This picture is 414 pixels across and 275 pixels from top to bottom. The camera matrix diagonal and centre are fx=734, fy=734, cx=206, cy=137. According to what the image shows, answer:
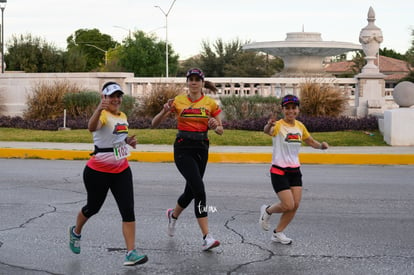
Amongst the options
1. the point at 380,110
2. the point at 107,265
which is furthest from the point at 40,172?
the point at 380,110

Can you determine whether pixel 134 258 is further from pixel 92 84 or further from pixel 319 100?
pixel 92 84

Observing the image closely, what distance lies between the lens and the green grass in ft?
59.2

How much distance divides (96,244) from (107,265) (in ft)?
2.78

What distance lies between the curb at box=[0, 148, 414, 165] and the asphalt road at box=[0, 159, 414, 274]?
2.58 meters

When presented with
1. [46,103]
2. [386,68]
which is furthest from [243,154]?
[386,68]

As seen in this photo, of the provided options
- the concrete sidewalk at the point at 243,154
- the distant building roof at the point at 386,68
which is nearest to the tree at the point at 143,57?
the distant building roof at the point at 386,68

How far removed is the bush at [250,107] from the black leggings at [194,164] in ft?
50.9

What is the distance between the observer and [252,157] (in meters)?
15.6

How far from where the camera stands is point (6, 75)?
2605cm

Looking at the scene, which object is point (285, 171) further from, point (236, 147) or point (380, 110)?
point (380, 110)

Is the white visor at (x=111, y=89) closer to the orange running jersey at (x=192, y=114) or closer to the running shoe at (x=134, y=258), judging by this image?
the orange running jersey at (x=192, y=114)

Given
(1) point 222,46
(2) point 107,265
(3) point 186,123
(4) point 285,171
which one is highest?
(1) point 222,46

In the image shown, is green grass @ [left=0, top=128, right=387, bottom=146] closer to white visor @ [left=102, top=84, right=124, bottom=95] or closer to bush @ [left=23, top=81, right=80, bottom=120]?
bush @ [left=23, top=81, right=80, bottom=120]

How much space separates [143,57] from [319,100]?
1743 inches
